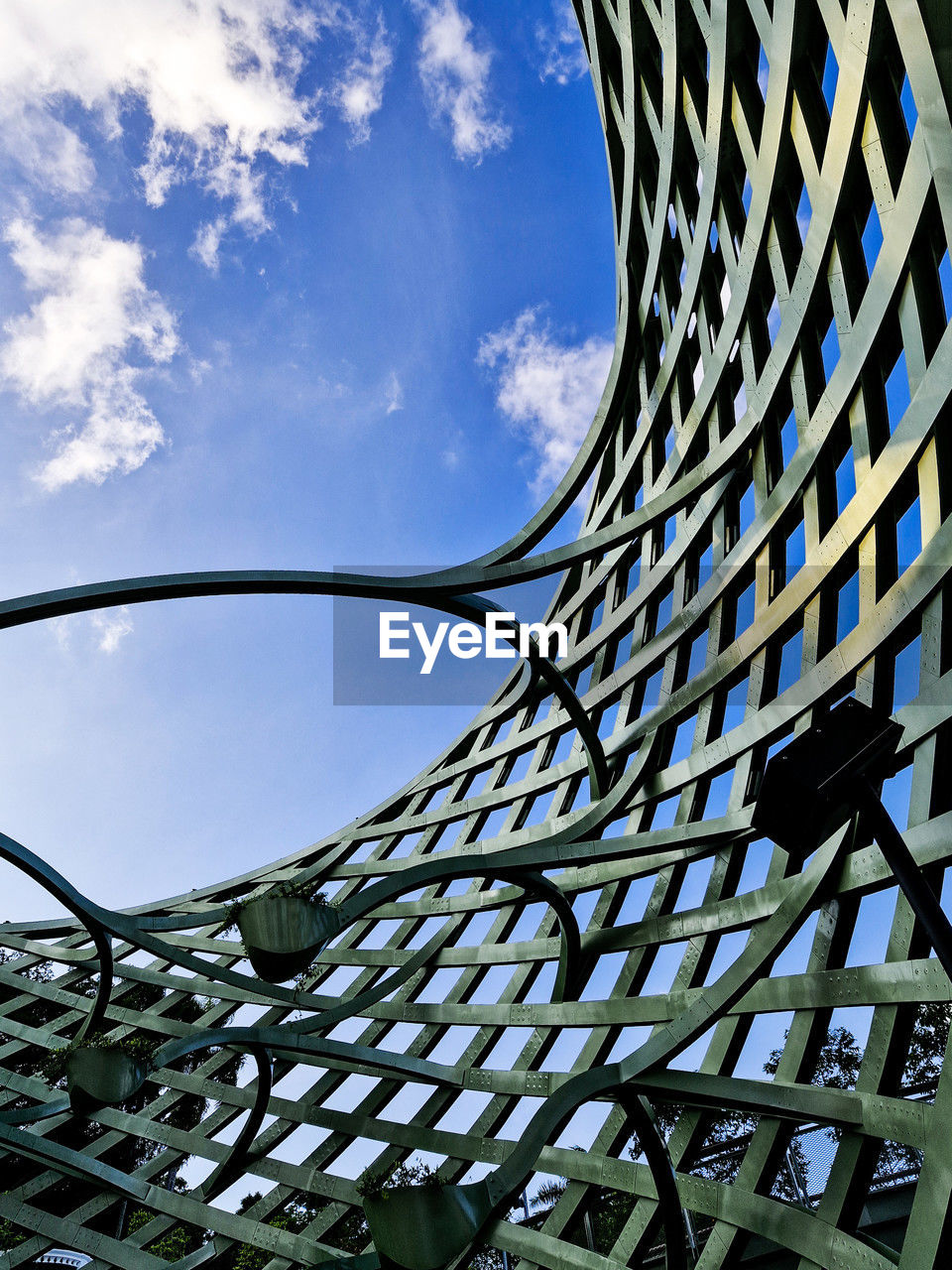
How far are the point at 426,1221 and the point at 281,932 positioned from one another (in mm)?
2000

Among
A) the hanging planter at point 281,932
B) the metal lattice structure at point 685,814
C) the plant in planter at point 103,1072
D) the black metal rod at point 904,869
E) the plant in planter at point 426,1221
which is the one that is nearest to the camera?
the black metal rod at point 904,869

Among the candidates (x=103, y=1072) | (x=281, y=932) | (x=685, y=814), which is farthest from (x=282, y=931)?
(x=103, y=1072)

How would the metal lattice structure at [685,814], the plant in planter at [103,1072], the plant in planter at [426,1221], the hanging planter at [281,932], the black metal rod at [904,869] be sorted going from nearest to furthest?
the black metal rod at [904,869], the plant in planter at [426,1221], the metal lattice structure at [685,814], the hanging planter at [281,932], the plant in planter at [103,1072]

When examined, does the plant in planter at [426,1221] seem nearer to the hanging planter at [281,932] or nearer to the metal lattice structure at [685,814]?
the metal lattice structure at [685,814]

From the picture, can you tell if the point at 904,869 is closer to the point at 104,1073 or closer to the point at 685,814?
the point at 685,814

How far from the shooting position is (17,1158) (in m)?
15.1

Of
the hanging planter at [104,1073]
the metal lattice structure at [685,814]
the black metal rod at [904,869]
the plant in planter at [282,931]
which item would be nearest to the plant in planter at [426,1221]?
the metal lattice structure at [685,814]

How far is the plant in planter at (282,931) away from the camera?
6.18m

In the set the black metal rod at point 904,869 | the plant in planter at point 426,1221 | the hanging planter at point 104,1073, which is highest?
the black metal rod at point 904,869

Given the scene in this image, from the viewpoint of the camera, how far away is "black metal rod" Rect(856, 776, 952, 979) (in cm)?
249

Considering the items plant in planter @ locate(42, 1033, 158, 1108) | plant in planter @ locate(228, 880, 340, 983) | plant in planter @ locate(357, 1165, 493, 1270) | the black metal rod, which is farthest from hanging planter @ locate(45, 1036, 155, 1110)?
the black metal rod

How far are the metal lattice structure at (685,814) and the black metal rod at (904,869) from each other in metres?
0.31

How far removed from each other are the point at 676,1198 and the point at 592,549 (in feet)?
17.1

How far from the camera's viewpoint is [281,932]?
6.18 meters
